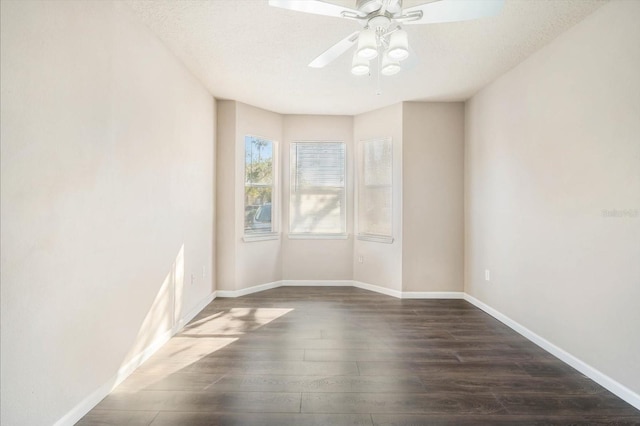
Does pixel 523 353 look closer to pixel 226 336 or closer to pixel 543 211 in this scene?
pixel 543 211

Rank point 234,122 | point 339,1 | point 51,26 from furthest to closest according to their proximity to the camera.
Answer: point 234,122 → point 339,1 → point 51,26

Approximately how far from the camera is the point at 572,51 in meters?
2.45

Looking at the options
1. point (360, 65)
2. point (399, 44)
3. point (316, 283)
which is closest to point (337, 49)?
point (360, 65)

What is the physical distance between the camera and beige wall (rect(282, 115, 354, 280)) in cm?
489

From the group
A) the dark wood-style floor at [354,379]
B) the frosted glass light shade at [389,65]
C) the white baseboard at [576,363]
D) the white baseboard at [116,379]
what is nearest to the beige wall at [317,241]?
the dark wood-style floor at [354,379]

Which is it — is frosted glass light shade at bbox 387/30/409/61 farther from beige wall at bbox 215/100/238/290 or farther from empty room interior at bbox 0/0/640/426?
beige wall at bbox 215/100/238/290

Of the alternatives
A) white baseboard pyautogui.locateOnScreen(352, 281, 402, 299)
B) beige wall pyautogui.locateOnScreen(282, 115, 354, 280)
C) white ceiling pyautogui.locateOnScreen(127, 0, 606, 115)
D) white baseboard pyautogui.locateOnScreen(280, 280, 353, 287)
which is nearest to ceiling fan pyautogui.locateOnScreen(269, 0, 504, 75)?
white ceiling pyautogui.locateOnScreen(127, 0, 606, 115)

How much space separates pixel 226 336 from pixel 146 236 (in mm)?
1182

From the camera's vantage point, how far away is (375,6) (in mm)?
1709

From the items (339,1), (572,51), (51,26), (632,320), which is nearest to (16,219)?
(51,26)

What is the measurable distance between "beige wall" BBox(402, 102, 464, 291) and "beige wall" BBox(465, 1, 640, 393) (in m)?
0.69

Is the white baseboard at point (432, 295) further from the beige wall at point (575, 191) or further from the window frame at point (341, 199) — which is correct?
the window frame at point (341, 199)

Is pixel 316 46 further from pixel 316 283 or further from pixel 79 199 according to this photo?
pixel 316 283

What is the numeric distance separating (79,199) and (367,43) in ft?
6.07
